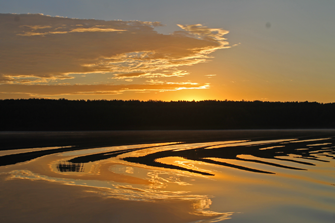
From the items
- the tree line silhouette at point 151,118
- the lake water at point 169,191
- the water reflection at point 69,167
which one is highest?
the tree line silhouette at point 151,118

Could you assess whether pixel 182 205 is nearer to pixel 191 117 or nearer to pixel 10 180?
pixel 10 180

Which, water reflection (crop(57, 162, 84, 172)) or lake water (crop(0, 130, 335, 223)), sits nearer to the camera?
lake water (crop(0, 130, 335, 223))

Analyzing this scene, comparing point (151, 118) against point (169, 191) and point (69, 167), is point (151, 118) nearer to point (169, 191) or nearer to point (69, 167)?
point (69, 167)

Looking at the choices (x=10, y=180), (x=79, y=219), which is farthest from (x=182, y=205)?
(x=10, y=180)

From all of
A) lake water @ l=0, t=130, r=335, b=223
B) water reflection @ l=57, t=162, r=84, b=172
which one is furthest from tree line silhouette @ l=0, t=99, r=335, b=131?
lake water @ l=0, t=130, r=335, b=223

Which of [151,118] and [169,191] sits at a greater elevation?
[151,118]

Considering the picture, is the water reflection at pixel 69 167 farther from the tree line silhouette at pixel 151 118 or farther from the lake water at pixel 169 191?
the tree line silhouette at pixel 151 118

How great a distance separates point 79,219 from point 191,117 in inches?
1957

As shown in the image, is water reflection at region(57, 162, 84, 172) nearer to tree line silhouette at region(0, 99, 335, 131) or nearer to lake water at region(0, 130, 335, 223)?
lake water at region(0, 130, 335, 223)

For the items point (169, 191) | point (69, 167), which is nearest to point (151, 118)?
point (69, 167)

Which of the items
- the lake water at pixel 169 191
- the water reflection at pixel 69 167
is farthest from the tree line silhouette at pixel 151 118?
the lake water at pixel 169 191

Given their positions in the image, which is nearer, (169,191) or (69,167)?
(169,191)

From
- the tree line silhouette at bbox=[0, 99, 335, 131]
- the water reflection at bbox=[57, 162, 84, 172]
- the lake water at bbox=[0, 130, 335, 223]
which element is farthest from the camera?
the tree line silhouette at bbox=[0, 99, 335, 131]

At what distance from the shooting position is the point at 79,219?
544cm
